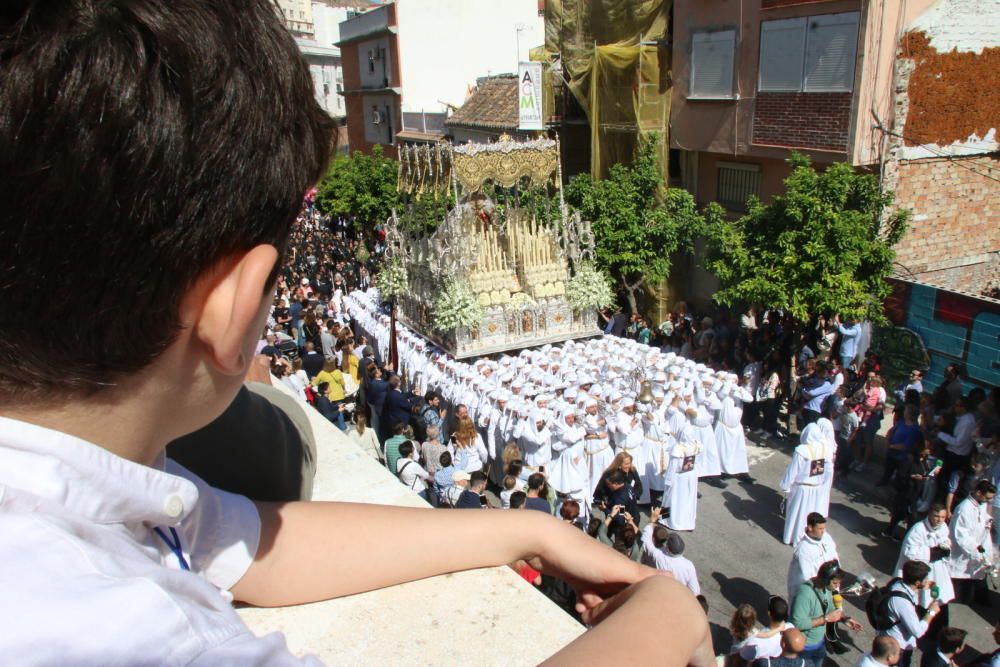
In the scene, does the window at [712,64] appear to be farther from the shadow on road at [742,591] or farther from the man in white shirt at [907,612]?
the man in white shirt at [907,612]

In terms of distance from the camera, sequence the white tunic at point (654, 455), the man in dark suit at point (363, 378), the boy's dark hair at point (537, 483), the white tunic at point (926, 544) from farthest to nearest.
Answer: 1. the man in dark suit at point (363, 378)
2. the white tunic at point (654, 455)
3. the boy's dark hair at point (537, 483)
4. the white tunic at point (926, 544)

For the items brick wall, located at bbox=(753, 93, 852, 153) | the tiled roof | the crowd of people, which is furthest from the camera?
the tiled roof

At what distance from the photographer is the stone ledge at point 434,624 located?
1.39m

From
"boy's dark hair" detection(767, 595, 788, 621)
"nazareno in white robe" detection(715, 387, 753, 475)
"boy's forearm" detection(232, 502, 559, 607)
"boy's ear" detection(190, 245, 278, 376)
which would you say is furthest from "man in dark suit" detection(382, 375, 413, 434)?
"boy's ear" detection(190, 245, 278, 376)

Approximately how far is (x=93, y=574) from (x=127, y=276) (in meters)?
0.28

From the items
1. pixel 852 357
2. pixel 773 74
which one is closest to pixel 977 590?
pixel 852 357

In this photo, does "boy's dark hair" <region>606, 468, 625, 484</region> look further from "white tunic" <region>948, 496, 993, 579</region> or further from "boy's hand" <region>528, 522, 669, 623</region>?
"boy's hand" <region>528, 522, 669, 623</region>

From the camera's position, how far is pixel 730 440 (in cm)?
962

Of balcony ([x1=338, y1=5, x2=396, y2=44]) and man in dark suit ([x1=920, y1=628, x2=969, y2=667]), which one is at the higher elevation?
balcony ([x1=338, y1=5, x2=396, y2=44])

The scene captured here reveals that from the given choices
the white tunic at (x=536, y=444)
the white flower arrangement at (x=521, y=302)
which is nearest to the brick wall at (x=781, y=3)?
the white flower arrangement at (x=521, y=302)

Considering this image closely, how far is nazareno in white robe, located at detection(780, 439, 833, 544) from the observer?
25.9 feet

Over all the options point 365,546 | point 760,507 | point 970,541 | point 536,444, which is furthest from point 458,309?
point 365,546

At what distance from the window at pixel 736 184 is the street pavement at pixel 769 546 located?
6418mm

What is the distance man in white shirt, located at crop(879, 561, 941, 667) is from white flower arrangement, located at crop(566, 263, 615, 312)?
6.85m
